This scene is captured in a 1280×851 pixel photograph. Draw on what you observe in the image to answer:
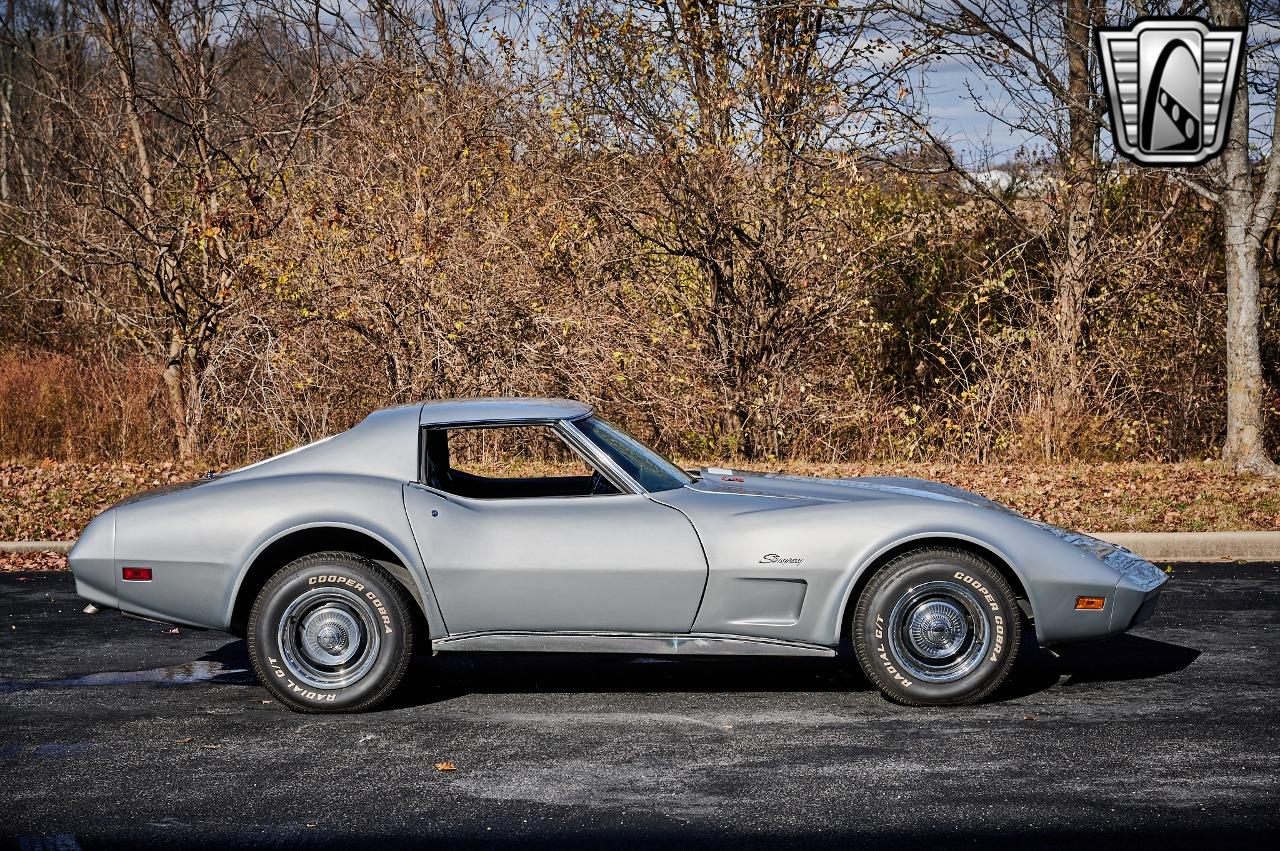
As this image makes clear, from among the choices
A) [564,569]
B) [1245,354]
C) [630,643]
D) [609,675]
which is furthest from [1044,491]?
[564,569]

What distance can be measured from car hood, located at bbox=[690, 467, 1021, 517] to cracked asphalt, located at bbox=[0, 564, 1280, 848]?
3.04 feet

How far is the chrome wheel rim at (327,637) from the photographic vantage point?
598cm

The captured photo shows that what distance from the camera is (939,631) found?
5.92 m

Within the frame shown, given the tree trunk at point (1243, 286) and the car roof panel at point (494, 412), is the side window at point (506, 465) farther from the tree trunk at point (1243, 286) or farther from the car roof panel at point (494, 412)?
the tree trunk at point (1243, 286)

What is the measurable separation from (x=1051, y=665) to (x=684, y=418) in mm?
8784

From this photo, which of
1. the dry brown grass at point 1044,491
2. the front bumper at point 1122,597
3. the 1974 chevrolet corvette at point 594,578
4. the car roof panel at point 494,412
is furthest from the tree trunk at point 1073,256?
the car roof panel at point 494,412

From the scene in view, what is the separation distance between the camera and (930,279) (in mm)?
17062

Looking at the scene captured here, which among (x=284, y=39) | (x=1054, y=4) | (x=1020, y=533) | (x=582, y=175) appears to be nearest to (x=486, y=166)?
(x=582, y=175)

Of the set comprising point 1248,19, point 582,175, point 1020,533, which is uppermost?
point 1248,19

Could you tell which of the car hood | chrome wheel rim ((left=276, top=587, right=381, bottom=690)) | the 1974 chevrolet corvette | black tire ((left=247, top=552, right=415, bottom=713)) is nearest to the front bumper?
the 1974 chevrolet corvette

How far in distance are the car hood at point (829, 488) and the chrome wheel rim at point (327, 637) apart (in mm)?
1651

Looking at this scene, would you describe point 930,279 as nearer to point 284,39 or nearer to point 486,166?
point 486,166

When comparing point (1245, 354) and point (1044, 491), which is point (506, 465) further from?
point (1245, 354)

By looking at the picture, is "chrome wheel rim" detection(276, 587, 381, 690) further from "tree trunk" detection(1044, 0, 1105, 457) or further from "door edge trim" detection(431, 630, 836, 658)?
"tree trunk" detection(1044, 0, 1105, 457)
